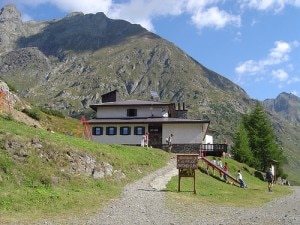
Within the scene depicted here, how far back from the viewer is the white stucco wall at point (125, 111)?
6875 cm

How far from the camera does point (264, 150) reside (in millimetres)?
73188

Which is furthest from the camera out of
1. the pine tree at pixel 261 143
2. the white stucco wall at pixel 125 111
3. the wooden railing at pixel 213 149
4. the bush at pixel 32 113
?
the pine tree at pixel 261 143

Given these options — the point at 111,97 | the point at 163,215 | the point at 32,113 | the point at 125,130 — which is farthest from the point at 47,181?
the point at 111,97

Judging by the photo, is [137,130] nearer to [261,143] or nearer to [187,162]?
[261,143]

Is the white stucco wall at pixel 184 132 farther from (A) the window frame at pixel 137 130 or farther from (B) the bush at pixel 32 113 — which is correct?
(B) the bush at pixel 32 113

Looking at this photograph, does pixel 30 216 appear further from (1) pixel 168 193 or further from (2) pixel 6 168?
(1) pixel 168 193

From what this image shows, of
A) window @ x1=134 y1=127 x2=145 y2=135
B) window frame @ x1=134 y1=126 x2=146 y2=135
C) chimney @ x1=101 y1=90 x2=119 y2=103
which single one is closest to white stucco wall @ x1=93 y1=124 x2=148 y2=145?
window frame @ x1=134 y1=126 x2=146 y2=135

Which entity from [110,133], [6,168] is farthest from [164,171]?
[110,133]

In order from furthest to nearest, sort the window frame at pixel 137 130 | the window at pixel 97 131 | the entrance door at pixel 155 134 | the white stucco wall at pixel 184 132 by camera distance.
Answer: the window at pixel 97 131 → the window frame at pixel 137 130 → the entrance door at pixel 155 134 → the white stucco wall at pixel 184 132

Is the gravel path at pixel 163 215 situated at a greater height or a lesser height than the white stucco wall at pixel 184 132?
lesser

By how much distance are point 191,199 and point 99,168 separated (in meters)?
7.73

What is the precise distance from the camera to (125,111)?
228 feet

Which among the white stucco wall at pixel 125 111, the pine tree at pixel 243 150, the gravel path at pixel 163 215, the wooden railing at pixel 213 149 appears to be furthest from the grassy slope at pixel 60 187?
the pine tree at pixel 243 150

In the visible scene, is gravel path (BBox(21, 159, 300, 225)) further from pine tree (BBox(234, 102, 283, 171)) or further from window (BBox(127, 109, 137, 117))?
pine tree (BBox(234, 102, 283, 171))
